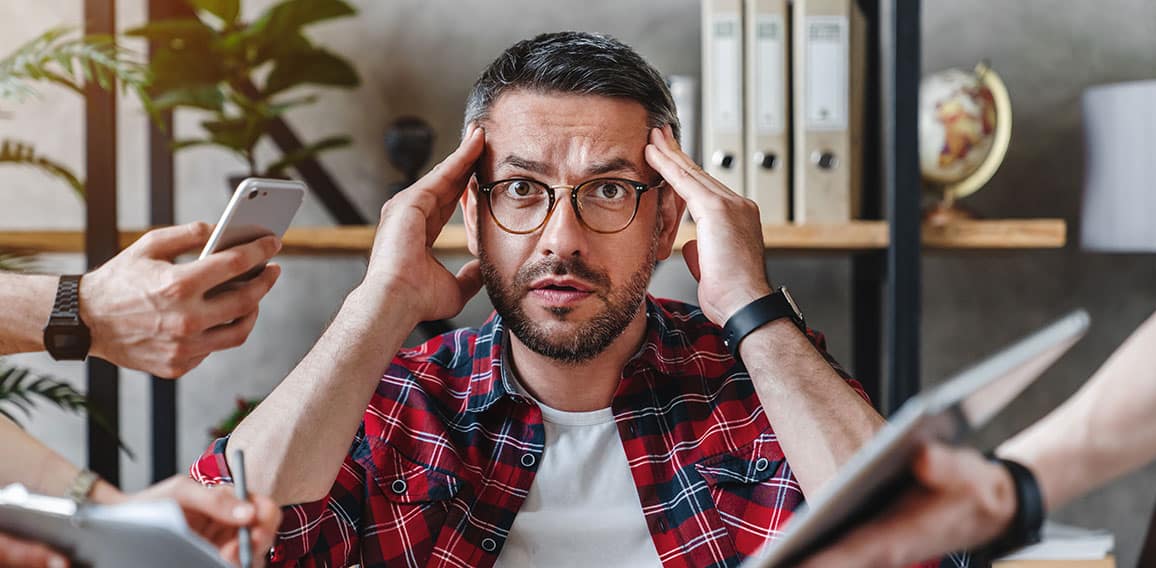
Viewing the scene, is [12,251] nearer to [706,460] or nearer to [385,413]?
[385,413]

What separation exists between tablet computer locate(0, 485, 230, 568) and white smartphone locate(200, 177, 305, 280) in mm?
386

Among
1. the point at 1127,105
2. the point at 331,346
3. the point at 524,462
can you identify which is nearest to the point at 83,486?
the point at 331,346

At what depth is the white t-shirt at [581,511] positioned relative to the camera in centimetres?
131

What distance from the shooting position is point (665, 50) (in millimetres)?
2193

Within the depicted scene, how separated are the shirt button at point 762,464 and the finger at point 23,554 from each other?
83cm

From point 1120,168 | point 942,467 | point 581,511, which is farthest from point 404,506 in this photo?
point 1120,168

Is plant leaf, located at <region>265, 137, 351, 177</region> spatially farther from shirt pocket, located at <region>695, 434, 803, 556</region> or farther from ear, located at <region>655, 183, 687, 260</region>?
shirt pocket, located at <region>695, 434, 803, 556</region>

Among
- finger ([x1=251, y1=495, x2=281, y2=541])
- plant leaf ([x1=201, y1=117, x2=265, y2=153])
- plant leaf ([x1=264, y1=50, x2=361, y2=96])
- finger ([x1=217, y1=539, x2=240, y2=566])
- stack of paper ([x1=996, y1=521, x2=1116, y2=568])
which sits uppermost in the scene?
plant leaf ([x1=264, y1=50, x2=361, y2=96])

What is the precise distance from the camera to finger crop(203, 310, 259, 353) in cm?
118

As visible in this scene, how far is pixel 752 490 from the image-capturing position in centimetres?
133

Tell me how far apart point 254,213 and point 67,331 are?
27 cm

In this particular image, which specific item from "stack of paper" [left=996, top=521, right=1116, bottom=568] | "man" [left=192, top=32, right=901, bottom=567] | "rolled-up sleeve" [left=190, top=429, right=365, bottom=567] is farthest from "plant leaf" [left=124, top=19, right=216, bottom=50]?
"stack of paper" [left=996, top=521, right=1116, bottom=568]

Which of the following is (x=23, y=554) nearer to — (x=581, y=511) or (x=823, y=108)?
(x=581, y=511)

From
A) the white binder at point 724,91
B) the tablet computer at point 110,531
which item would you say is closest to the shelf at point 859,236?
the white binder at point 724,91
